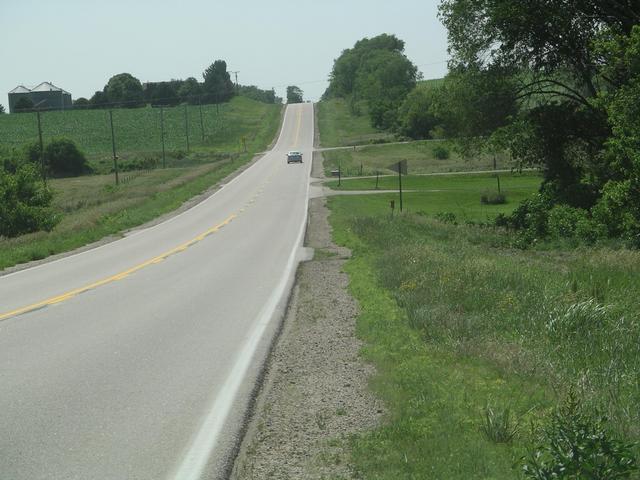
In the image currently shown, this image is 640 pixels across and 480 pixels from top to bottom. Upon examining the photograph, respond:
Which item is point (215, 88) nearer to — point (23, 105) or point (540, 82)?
point (23, 105)

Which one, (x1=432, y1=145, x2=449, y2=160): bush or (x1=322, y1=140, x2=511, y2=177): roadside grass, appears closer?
(x1=322, y1=140, x2=511, y2=177): roadside grass


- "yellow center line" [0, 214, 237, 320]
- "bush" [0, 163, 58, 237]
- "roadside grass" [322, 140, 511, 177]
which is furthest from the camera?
"roadside grass" [322, 140, 511, 177]

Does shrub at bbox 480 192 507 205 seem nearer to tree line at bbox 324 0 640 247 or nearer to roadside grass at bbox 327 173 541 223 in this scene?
roadside grass at bbox 327 173 541 223

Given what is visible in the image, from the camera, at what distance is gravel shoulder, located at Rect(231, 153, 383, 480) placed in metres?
5.89

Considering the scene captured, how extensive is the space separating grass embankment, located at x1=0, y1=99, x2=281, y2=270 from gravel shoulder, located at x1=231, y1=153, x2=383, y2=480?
1205 cm

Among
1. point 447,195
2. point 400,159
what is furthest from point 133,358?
point 400,159

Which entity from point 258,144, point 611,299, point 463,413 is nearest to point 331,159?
point 258,144

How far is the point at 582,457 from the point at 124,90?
189409mm

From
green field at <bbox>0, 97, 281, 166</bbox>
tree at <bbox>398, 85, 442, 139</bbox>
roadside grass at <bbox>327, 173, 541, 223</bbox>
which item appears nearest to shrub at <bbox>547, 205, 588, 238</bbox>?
roadside grass at <bbox>327, 173, 541, 223</bbox>

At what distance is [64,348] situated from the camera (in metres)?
9.91

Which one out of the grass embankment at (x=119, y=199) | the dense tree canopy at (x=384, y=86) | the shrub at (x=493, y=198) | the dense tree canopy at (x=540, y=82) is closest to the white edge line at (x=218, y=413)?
the grass embankment at (x=119, y=199)

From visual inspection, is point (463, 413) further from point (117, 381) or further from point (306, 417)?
point (117, 381)

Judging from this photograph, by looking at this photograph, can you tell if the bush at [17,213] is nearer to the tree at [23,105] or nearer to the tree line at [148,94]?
the tree at [23,105]

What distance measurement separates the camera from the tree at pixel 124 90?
7165 inches
